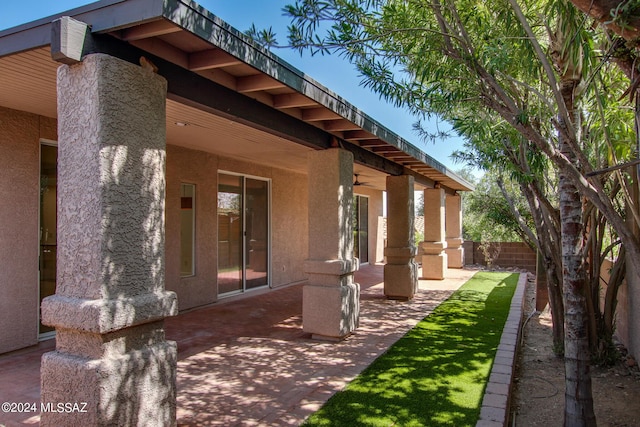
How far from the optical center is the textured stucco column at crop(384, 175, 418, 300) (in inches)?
380

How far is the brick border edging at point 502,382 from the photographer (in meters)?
3.88

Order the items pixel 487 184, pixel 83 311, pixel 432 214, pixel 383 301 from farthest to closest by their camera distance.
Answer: pixel 487 184
pixel 432 214
pixel 383 301
pixel 83 311

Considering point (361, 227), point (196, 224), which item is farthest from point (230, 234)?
point (361, 227)

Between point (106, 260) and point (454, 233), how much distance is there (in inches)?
601

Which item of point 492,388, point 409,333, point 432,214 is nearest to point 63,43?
point 492,388

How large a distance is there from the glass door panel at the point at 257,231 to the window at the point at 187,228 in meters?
1.91

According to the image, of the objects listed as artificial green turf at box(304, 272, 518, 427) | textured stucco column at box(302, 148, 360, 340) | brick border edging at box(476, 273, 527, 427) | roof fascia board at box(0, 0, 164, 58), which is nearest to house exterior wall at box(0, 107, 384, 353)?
roof fascia board at box(0, 0, 164, 58)

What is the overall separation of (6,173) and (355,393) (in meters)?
4.85

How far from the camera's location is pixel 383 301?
32.0 feet

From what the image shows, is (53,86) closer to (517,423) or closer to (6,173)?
(6,173)

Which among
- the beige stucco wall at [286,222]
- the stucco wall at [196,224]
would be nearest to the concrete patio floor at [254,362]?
the stucco wall at [196,224]

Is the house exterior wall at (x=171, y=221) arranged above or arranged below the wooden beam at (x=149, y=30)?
below

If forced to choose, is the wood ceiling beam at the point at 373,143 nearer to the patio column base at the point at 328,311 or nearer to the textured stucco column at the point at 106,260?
the patio column base at the point at 328,311

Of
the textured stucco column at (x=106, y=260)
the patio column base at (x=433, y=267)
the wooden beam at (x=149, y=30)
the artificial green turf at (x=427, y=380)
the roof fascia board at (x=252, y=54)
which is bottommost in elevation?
the artificial green turf at (x=427, y=380)
